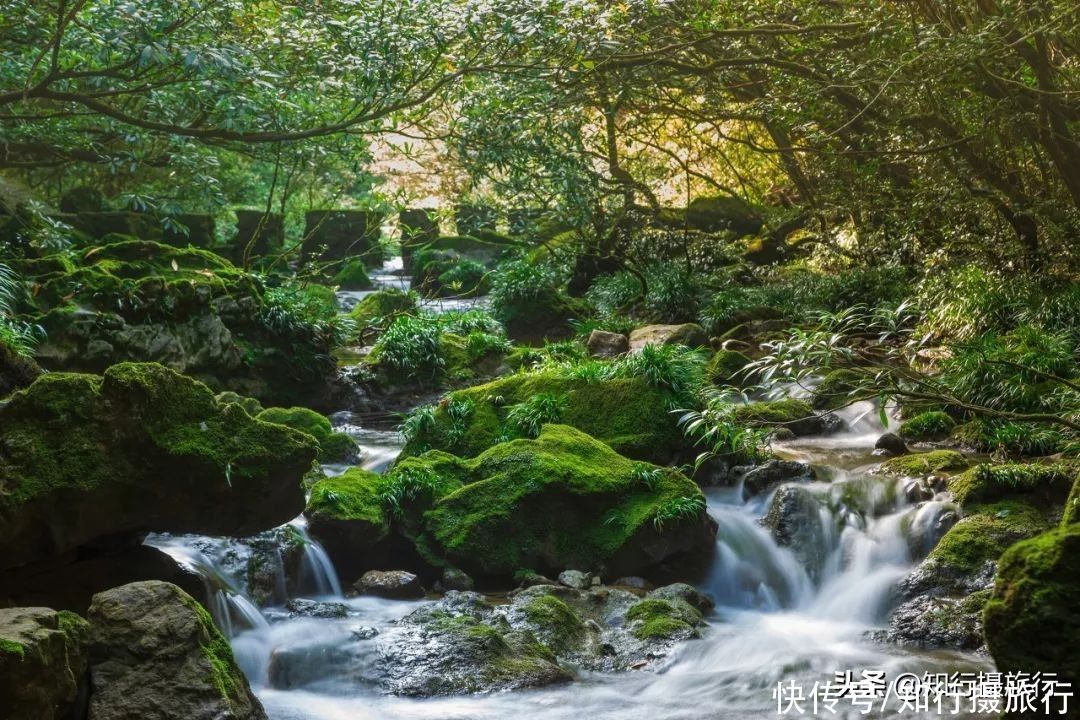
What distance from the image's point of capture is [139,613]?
195 inches

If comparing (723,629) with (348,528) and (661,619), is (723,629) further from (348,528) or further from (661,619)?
(348,528)

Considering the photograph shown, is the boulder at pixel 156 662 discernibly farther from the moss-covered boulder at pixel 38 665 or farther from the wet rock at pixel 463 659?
the wet rock at pixel 463 659

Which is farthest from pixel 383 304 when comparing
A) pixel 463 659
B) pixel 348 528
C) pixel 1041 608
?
pixel 1041 608

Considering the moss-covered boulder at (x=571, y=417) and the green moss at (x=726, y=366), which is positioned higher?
the green moss at (x=726, y=366)

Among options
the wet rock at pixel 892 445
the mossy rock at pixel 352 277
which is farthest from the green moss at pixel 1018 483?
the mossy rock at pixel 352 277

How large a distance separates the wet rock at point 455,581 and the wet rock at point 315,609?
0.92 m

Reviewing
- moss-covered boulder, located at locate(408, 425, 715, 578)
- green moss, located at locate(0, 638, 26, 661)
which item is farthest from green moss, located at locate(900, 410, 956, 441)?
green moss, located at locate(0, 638, 26, 661)

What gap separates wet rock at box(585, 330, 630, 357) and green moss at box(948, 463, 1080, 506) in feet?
25.2

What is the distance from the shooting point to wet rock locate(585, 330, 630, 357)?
51.8ft

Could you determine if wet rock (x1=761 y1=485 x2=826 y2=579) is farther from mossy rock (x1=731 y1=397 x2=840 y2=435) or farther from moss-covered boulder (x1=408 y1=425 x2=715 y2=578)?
mossy rock (x1=731 y1=397 x2=840 y2=435)

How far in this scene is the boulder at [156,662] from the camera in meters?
4.72

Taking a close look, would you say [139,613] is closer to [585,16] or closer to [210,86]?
[210,86]

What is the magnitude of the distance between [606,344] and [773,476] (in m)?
6.52

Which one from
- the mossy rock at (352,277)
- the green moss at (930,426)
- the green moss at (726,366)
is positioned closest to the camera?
the green moss at (930,426)
